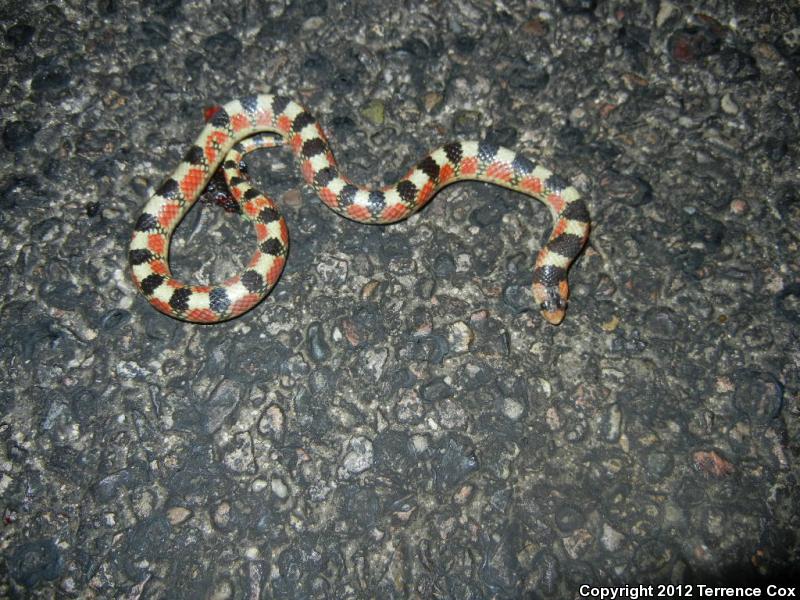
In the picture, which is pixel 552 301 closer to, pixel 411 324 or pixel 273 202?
pixel 411 324

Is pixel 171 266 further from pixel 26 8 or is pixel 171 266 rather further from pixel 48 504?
pixel 26 8

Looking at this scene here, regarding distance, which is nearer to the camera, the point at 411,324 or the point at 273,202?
the point at 411,324

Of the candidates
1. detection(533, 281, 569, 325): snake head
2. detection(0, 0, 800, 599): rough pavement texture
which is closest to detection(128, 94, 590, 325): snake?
detection(533, 281, 569, 325): snake head

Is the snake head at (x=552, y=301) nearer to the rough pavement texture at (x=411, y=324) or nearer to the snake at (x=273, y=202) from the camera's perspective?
the snake at (x=273, y=202)

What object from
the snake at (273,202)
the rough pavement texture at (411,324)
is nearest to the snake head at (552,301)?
the snake at (273,202)

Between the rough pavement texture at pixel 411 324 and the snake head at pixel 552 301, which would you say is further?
the snake head at pixel 552 301

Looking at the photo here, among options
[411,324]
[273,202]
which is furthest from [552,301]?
[273,202]
